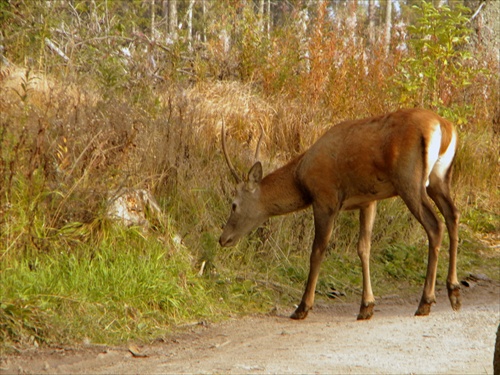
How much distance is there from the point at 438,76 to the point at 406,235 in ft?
9.18

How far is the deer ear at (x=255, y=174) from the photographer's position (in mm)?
8852

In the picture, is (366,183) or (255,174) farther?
(255,174)

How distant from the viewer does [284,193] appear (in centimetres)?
884

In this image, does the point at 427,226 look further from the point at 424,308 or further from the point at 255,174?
the point at 255,174

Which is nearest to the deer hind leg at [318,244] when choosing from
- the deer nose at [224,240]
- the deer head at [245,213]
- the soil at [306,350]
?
the soil at [306,350]

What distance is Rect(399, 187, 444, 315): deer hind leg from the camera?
8102 millimetres

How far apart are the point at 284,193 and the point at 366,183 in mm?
897

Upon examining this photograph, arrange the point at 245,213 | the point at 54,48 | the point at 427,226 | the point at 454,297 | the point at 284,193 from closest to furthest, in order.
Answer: the point at 427,226 < the point at 454,297 < the point at 284,193 < the point at 245,213 < the point at 54,48

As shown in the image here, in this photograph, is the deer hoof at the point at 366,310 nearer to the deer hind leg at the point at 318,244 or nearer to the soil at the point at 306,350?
the soil at the point at 306,350

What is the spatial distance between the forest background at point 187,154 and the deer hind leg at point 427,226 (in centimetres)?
128

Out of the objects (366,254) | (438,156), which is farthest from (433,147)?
(366,254)

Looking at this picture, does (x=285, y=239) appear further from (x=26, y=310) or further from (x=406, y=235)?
(x=26, y=310)

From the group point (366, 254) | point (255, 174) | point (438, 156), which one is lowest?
point (366, 254)

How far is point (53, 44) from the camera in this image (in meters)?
13.7
